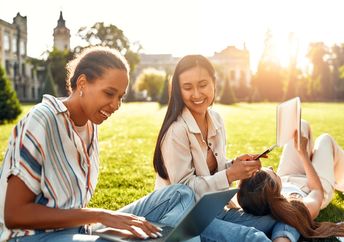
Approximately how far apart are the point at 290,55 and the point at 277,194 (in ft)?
160

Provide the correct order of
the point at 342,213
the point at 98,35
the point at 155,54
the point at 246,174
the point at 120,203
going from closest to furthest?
1. the point at 246,174
2. the point at 342,213
3. the point at 120,203
4. the point at 98,35
5. the point at 155,54

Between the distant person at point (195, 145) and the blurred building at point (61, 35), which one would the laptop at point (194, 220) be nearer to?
the distant person at point (195, 145)

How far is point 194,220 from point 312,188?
1.83 meters

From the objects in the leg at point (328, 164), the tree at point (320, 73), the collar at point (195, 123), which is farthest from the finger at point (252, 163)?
the tree at point (320, 73)

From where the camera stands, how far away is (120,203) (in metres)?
4.31

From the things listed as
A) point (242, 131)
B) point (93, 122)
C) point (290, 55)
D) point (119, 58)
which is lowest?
point (242, 131)

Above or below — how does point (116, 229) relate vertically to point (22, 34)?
below

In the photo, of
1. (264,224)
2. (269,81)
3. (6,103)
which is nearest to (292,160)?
(264,224)

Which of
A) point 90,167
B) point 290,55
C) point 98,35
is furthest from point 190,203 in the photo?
point 98,35

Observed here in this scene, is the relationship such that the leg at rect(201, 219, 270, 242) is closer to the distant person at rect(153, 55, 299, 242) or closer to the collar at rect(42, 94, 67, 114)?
the distant person at rect(153, 55, 299, 242)

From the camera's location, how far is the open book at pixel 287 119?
3.09 m

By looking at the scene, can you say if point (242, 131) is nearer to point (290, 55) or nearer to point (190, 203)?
point (190, 203)

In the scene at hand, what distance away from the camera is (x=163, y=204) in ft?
8.25

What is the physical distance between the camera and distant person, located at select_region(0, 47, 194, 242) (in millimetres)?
1962
